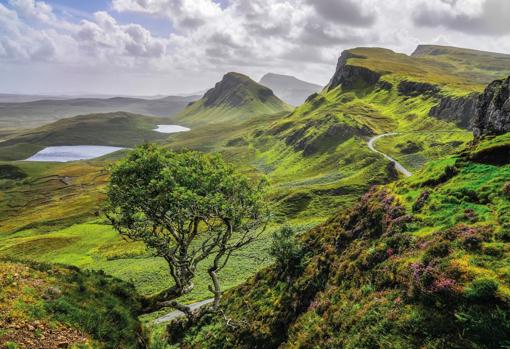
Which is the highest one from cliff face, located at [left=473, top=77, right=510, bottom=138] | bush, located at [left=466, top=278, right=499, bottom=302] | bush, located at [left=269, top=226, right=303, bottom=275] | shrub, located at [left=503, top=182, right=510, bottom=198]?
cliff face, located at [left=473, top=77, right=510, bottom=138]

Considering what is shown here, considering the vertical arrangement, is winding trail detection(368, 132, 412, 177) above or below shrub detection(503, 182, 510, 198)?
below

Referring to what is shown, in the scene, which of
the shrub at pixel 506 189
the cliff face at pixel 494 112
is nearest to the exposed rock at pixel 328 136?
the cliff face at pixel 494 112

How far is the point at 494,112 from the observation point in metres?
37.8

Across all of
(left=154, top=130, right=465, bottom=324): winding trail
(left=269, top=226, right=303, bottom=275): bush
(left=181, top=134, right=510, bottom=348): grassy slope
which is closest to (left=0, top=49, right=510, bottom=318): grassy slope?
(left=154, top=130, right=465, bottom=324): winding trail

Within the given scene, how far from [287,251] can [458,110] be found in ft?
521

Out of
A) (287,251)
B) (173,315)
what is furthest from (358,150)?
(287,251)

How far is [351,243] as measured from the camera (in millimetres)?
29062

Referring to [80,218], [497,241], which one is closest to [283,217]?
[497,241]

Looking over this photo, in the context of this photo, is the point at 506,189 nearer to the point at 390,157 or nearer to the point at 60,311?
the point at 60,311

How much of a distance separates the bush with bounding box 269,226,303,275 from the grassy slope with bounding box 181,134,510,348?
877mm

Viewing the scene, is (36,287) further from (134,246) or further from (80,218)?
(80,218)

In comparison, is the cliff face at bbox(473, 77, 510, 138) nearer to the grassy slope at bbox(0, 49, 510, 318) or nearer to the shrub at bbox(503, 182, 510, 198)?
the shrub at bbox(503, 182, 510, 198)

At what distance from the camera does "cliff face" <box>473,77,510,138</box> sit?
31.6m

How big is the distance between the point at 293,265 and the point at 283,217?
6875cm
